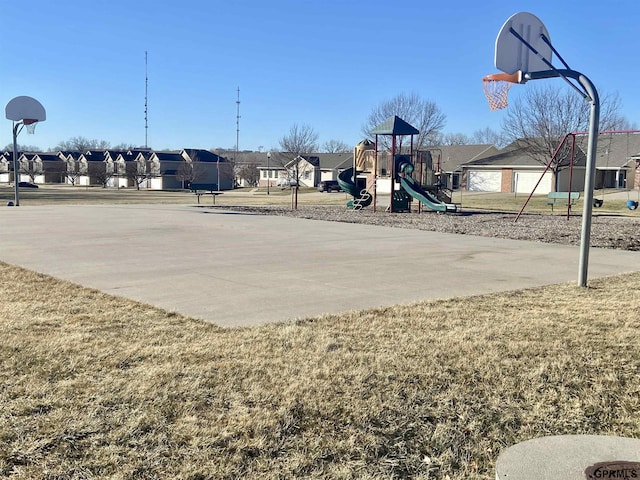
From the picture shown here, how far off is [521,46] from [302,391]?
6.93 meters

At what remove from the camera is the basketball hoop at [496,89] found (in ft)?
30.6

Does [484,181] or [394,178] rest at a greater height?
[484,181]

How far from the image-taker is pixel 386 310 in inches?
264

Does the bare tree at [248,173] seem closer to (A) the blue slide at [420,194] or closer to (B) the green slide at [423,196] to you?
(A) the blue slide at [420,194]

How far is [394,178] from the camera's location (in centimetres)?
2680

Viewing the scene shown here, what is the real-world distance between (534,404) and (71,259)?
8.52m

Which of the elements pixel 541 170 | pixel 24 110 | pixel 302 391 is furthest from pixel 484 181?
pixel 302 391

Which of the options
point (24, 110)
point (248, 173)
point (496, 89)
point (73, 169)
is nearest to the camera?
point (496, 89)

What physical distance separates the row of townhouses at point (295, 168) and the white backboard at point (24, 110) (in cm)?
1851

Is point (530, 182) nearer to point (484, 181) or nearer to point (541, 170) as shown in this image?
point (541, 170)

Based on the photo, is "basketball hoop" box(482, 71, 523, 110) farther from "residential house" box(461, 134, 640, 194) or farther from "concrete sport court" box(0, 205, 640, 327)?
"residential house" box(461, 134, 640, 194)

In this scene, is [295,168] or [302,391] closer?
[302,391]

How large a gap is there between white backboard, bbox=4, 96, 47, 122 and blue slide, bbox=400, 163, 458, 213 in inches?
758

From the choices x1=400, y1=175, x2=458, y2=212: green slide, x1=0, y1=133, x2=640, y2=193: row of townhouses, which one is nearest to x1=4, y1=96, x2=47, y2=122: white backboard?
x1=0, y1=133, x2=640, y2=193: row of townhouses
